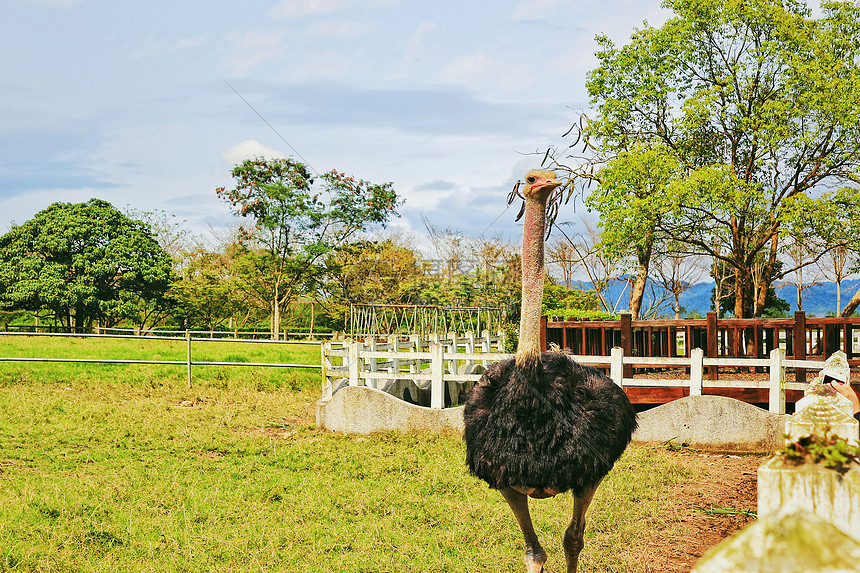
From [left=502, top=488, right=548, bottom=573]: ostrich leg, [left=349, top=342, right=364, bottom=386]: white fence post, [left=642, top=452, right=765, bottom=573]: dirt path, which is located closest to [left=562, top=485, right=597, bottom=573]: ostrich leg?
[left=502, top=488, right=548, bottom=573]: ostrich leg

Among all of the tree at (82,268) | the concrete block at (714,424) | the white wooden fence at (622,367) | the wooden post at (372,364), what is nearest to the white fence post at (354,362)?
the white wooden fence at (622,367)

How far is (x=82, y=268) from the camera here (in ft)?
96.7

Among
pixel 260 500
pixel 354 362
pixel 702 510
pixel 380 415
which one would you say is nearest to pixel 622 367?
pixel 380 415

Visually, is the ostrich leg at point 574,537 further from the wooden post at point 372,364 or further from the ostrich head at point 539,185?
the wooden post at point 372,364

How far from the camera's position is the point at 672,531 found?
501 centimetres

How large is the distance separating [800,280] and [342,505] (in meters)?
33.0

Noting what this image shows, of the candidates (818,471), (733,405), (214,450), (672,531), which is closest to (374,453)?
(214,450)

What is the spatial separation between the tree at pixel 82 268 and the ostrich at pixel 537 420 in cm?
2802

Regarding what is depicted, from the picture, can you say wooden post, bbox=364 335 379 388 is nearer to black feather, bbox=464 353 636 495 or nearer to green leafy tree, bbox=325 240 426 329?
black feather, bbox=464 353 636 495

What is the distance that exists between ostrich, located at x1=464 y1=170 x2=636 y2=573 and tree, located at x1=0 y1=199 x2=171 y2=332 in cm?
2802

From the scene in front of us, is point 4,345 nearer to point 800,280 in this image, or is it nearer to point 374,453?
point 374,453

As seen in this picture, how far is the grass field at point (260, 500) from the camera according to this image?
443 centimetres

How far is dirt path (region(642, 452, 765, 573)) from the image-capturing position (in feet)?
14.8

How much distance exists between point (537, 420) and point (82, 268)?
29.9m
